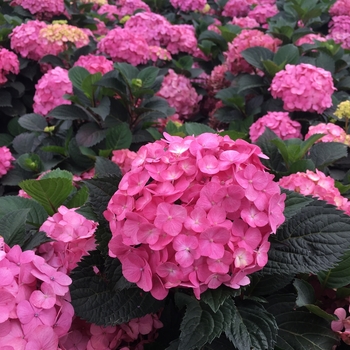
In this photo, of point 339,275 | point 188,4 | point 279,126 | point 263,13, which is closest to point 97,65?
point 279,126

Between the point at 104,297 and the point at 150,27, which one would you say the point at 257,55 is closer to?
the point at 150,27

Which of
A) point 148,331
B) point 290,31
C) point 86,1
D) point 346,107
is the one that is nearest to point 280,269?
point 148,331

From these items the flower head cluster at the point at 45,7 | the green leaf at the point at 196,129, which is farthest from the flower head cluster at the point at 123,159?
the flower head cluster at the point at 45,7

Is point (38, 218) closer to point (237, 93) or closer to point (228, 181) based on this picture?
point (228, 181)

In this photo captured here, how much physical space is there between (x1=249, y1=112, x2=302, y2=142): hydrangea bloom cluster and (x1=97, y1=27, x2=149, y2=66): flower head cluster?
90 centimetres

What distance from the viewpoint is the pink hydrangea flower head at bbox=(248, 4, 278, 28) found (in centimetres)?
377

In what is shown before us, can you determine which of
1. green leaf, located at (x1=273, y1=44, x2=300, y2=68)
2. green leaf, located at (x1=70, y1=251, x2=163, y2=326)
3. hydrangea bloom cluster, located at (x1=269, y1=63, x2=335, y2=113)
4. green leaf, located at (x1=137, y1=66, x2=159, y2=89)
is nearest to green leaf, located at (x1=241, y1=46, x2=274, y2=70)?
green leaf, located at (x1=273, y1=44, x2=300, y2=68)

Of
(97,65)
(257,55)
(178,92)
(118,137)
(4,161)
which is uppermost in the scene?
(257,55)

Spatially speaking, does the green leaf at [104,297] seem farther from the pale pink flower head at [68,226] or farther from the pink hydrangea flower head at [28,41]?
the pink hydrangea flower head at [28,41]

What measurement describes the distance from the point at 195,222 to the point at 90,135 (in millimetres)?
1354

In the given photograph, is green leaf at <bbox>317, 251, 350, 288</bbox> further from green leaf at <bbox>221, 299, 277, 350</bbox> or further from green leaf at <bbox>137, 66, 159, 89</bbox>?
green leaf at <bbox>137, 66, 159, 89</bbox>

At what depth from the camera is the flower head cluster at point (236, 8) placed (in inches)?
160

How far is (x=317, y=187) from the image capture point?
49.9 inches

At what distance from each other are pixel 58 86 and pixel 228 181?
1.68 m
